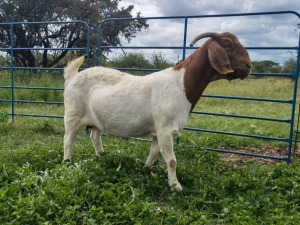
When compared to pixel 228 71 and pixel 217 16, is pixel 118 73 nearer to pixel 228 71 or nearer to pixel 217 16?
pixel 228 71

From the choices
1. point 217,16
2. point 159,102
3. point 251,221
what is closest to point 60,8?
point 217,16

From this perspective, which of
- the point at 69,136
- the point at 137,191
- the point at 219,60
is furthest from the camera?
the point at 69,136

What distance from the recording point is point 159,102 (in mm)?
4641

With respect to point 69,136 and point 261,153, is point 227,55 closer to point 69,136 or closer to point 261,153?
point 69,136

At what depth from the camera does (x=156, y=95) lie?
469 centimetres

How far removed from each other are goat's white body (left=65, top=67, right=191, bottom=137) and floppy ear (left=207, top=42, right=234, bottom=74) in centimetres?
46

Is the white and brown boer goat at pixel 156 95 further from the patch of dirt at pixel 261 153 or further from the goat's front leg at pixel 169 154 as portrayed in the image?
the patch of dirt at pixel 261 153

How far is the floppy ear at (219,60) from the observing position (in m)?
4.44

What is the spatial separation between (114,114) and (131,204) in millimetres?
1465

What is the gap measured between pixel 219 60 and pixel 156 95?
850 mm

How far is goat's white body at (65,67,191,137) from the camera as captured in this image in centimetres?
460

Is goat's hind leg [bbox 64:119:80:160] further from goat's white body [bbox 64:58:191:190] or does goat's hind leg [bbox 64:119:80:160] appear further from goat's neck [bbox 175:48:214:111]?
goat's neck [bbox 175:48:214:111]

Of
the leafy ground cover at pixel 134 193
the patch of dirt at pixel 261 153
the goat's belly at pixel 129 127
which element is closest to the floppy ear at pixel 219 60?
the goat's belly at pixel 129 127

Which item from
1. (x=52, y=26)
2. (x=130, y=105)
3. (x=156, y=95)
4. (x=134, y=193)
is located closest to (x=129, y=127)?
(x=130, y=105)
